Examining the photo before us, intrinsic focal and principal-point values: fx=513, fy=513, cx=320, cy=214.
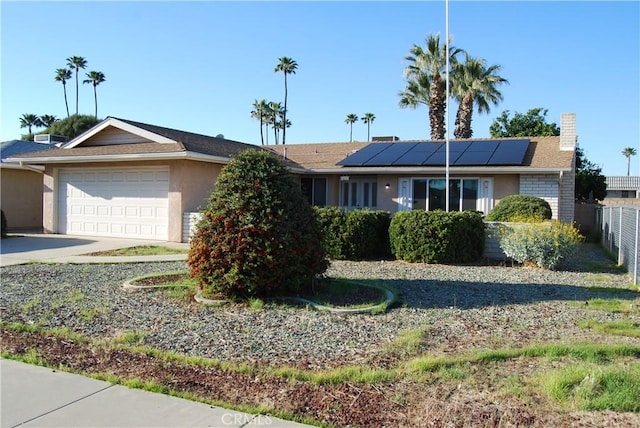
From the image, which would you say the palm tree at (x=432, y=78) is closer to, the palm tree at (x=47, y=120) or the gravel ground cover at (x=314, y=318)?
the gravel ground cover at (x=314, y=318)

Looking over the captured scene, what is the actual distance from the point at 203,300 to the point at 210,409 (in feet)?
12.0

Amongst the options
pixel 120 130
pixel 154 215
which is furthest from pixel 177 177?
pixel 120 130

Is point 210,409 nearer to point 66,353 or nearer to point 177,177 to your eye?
point 66,353

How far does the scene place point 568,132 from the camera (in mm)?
19344

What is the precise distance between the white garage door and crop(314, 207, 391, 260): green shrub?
6.52 m

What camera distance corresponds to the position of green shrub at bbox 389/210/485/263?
1229cm

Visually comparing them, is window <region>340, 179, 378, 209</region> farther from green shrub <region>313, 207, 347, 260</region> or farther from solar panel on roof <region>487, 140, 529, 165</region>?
green shrub <region>313, 207, 347, 260</region>

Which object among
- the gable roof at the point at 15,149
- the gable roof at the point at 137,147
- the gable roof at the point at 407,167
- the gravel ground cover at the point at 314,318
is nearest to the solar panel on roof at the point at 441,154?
the gable roof at the point at 407,167

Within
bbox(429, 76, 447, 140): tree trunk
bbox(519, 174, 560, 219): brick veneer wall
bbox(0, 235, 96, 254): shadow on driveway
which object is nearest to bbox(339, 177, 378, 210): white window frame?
bbox(519, 174, 560, 219): brick veneer wall

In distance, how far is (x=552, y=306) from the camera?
7715 millimetres

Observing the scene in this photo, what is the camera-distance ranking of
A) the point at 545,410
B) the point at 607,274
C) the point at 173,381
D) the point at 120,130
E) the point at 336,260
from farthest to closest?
the point at 120,130 < the point at 336,260 < the point at 607,274 < the point at 173,381 < the point at 545,410

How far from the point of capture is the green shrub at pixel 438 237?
12289 millimetres

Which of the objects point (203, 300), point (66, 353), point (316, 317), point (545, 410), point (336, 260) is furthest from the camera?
point (336, 260)

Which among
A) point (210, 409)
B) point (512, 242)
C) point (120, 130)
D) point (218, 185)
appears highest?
point (120, 130)
